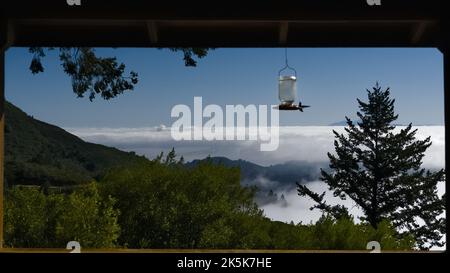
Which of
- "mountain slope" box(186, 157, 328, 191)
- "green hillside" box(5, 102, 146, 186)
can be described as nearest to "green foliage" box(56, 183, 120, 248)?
"green hillside" box(5, 102, 146, 186)

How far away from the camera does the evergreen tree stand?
1672 cm

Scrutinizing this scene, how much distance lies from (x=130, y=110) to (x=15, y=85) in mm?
4087

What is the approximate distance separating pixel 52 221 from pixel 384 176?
11210mm

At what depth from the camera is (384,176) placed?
672 inches

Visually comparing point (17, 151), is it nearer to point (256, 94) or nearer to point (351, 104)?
point (256, 94)

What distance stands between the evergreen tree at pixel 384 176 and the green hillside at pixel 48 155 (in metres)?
5.46

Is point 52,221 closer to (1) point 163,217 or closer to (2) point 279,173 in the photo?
(1) point 163,217

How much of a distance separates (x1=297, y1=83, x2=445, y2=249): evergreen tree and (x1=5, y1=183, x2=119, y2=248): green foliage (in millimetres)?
9710
